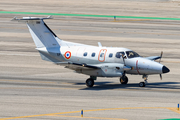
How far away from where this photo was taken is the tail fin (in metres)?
30.3

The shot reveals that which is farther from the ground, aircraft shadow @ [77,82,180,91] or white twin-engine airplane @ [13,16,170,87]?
white twin-engine airplane @ [13,16,170,87]

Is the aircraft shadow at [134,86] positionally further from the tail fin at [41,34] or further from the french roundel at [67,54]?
the tail fin at [41,34]

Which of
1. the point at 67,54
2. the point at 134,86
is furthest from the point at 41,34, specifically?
the point at 134,86

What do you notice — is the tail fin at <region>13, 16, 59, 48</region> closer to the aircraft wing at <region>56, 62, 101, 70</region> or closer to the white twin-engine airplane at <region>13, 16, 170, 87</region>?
the white twin-engine airplane at <region>13, 16, 170, 87</region>

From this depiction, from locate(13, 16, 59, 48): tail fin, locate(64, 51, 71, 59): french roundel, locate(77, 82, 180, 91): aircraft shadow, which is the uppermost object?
locate(13, 16, 59, 48): tail fin

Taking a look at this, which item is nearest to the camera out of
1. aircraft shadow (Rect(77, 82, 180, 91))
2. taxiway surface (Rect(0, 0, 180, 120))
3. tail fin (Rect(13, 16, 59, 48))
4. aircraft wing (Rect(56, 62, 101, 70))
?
taxiway surface (Rect(0, 0, 180, 120))

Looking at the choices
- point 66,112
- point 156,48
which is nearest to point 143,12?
point 156,48

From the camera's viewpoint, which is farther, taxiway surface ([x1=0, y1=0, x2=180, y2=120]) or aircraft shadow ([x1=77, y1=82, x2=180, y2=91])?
aircraft shadow ([x1=77, y1=82, x2=180, y2=91])

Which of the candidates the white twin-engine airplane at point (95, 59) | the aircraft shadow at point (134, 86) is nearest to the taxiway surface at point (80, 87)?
the aircraft shadow at point (134, 86)

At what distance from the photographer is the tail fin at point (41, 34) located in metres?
30.3

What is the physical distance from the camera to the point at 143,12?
89000 mm

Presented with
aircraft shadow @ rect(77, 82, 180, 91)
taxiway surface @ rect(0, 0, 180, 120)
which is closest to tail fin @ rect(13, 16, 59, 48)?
taxiway surface @ rect(0, 0, 180, 120)

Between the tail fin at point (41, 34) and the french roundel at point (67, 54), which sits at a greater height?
the tail fin at point (41, 34)

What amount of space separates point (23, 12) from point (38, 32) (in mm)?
55596
